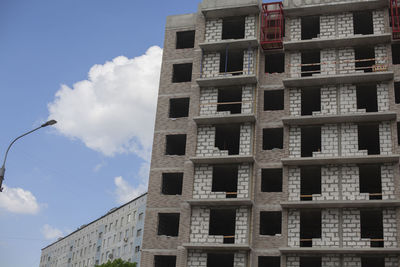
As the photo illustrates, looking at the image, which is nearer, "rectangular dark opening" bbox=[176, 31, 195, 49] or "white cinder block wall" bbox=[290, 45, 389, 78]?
"white cinder block wall" bbox=[290, 45, 389, 78]

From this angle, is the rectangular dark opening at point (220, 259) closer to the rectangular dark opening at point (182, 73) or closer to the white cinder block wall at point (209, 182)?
the white cinder block wall at point (209, 182)

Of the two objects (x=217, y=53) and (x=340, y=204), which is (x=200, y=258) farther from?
(x=217, y=53)

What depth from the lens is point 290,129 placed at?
41906mm

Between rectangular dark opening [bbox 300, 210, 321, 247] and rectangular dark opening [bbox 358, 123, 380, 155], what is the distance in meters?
7.06

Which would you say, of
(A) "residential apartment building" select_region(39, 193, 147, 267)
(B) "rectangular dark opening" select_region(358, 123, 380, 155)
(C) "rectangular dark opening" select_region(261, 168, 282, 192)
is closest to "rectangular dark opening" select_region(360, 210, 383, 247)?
(B) "rectangular dark opening" select_region(358, 123, 380, 155)

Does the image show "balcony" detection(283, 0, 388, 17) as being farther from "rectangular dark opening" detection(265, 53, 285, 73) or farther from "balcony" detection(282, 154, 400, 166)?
"balcony" detection(282, 154, 400, 166)

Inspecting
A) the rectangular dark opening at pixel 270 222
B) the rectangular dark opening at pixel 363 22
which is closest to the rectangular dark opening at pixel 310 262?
the rectangular dark opening at pixel 270 222

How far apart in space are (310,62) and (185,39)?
11209 millimetres

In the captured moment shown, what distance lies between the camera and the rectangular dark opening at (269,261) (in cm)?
3997

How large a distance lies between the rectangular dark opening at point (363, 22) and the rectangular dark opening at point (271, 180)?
13.9m

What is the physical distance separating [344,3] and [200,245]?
21.6m

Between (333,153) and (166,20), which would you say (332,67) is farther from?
(166,20)

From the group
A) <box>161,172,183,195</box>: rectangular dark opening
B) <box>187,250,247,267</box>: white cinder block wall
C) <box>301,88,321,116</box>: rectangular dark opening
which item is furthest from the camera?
<box>161,172,183,195</box>: rectangular dark opening

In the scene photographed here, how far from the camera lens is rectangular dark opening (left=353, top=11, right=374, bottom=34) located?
4425cm
